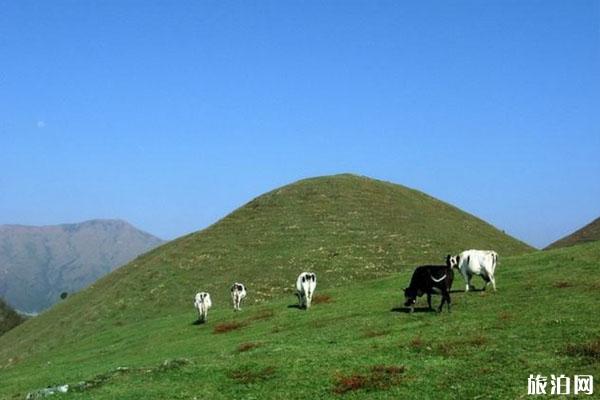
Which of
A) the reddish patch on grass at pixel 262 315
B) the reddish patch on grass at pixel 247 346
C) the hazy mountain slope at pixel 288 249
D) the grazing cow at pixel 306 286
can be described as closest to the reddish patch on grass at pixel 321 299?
the grazing cow at pixel 306 286

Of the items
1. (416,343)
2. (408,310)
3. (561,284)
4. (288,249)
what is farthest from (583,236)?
(416,343)

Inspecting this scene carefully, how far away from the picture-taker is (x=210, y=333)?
42.0 meters

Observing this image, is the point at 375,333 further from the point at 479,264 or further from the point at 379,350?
the point at 479,264

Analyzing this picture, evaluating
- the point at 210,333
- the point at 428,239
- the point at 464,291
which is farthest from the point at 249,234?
the point at 464,291

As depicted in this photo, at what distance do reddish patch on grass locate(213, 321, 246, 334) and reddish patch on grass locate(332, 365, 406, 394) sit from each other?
808 inches

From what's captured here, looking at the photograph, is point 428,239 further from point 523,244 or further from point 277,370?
point 277,370

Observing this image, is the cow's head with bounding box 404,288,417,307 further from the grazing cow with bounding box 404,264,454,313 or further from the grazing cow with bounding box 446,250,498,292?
the grazing cow with bounding box 446,250,498,292

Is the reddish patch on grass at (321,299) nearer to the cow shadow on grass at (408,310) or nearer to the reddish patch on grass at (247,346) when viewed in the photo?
the cow shadow on grass at (408,310)

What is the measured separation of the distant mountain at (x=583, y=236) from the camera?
345 ft

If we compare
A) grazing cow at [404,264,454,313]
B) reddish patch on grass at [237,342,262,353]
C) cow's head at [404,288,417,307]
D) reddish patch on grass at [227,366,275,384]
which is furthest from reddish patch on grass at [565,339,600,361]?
reddish patch on grass at [237,342,262,353]

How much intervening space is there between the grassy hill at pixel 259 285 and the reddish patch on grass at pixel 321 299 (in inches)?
13.0

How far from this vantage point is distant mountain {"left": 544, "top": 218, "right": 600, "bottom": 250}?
10507 centimetres

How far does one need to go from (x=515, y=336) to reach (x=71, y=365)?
29.7 meters

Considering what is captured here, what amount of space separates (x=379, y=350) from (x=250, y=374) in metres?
5.63
